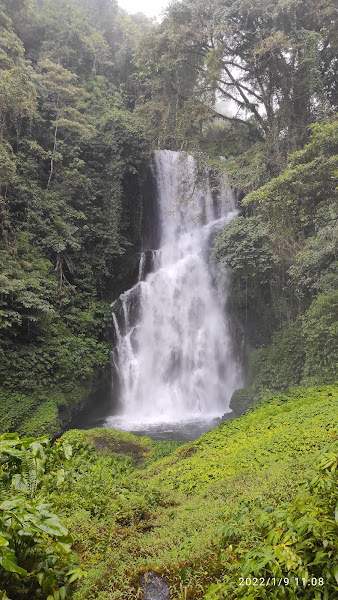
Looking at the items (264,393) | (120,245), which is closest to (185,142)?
(120,245)

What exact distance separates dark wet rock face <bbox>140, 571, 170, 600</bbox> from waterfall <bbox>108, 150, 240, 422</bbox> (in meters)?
10.5

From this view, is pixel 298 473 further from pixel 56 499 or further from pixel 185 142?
pixel 185 142

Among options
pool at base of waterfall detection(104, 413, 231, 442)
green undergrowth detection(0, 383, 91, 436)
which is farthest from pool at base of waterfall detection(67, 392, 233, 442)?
green undergrowth detection(0, 383, 91, 436)

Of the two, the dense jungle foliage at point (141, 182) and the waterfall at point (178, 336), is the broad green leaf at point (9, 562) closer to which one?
the dense jungle foliage at point (141, 182)

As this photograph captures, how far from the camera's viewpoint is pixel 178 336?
14.9 meters

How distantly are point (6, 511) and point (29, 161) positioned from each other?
46.4 feet

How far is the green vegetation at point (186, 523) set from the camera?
5.62ft

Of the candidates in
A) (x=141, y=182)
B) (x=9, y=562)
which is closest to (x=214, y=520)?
(x=9, y=562)

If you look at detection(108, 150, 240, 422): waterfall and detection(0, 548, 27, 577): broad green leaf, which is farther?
detection(108, 150, 240, 422): waterfall

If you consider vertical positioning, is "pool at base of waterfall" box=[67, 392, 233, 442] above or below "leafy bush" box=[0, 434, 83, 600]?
below

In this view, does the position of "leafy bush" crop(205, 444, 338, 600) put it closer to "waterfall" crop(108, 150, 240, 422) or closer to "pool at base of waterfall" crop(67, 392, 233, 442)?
"pool at base of waterfall" crop(67, 392, 233, 442)

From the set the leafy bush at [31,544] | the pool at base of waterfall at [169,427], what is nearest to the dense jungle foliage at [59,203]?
the pool at base of waterfall at [169,427]
